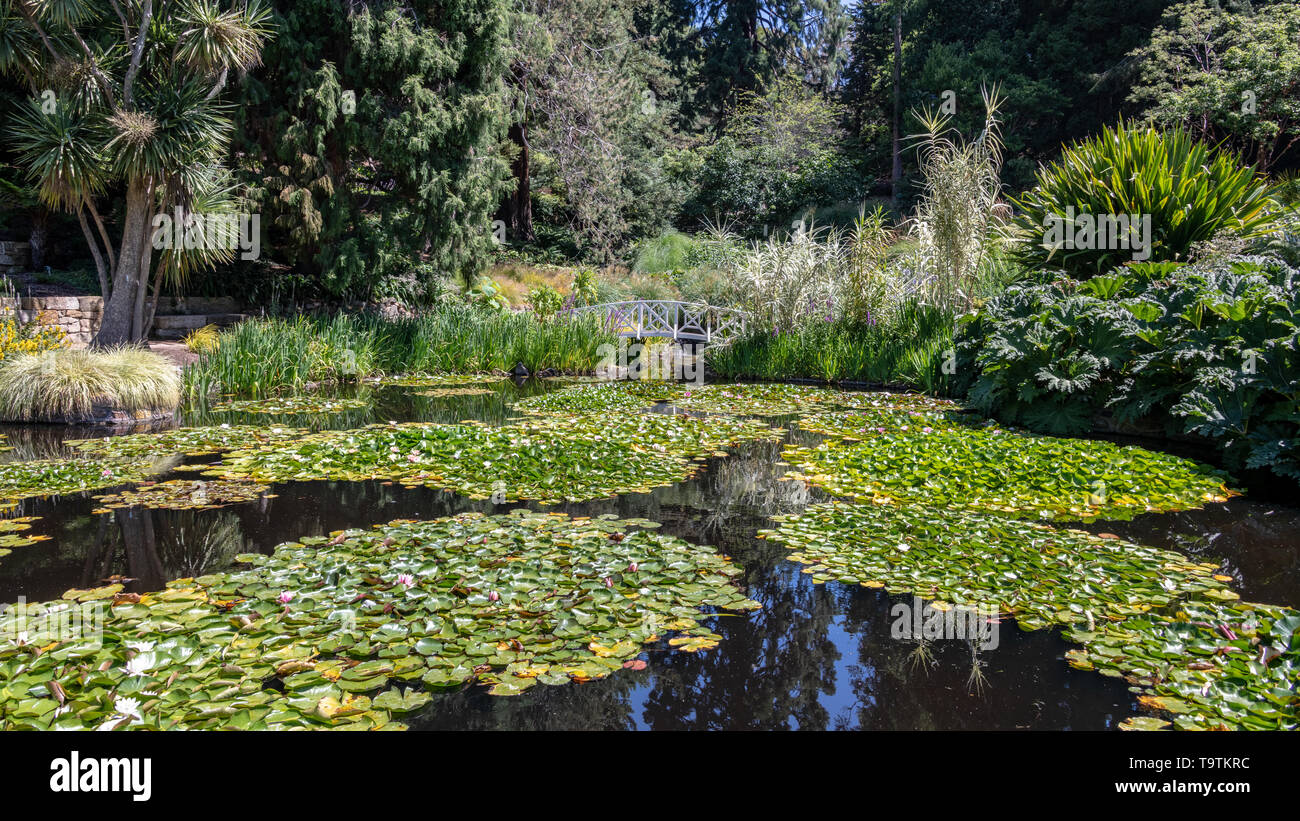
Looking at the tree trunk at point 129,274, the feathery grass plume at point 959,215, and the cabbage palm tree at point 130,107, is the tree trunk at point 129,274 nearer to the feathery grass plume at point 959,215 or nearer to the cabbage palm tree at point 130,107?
the cabbage palm tree at point 130,107

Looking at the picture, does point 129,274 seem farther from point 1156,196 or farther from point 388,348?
point 1156,196

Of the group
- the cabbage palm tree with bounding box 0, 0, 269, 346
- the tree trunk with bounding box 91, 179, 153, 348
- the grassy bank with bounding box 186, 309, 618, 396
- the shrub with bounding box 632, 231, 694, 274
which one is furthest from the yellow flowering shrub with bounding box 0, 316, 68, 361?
the shrub with bounding box 632, 231, 694, 274

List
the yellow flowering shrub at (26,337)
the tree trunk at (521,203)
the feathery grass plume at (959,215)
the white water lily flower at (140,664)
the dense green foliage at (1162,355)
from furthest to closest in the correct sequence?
the tree trunk at (521,203)
the feathery grass plume at (959,215)
the yellow flowering shrub at (26,337)
the dense green foliage at (1162,355)
the white water lily flower at (140,664)

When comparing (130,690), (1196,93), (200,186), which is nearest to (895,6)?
(1196,93)

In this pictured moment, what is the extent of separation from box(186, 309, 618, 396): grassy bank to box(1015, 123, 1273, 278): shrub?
7.25 metres

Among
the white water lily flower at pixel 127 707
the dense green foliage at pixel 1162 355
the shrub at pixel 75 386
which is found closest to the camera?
the white water lily flower at pixel 127 707

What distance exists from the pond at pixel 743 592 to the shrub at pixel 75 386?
1334 mm

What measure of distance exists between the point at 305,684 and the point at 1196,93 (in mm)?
22133

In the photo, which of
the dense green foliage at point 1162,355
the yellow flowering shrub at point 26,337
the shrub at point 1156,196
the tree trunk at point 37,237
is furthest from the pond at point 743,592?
the tree trunk at point 37,237

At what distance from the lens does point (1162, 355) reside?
6.14m

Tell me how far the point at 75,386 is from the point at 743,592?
744 centimetres

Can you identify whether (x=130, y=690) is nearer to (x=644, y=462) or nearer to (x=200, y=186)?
(x=644, y=462)

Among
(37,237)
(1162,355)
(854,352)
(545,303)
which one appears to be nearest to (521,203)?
(545,303)

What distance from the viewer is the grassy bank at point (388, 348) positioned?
10129 millimetres
